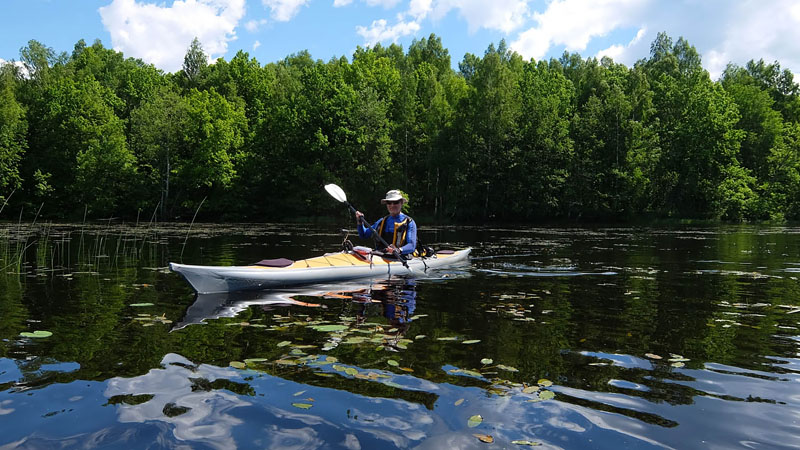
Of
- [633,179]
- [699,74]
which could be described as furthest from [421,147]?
[699,74]

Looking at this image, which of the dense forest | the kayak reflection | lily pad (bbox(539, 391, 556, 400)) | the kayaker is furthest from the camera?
the dense forest

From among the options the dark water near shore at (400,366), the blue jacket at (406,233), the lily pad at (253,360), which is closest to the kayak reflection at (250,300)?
the dark water near shore at (400,366)

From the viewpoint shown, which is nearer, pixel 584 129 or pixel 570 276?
pixel 570 276

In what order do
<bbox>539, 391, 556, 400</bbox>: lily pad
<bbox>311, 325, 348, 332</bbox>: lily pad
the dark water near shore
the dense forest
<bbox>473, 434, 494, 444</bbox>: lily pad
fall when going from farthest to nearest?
1. the dense forest
2. <bbox>311, 325, 348, 332</bbox>: lily pad
3. <bbox>539, 391, 556, 400</bbox>: lily pad
4. the dark water near shore
5. <bbox>473, 434, 494, 444</bbox>: lily pad

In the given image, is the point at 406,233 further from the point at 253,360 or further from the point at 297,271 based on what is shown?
the point at 253,360

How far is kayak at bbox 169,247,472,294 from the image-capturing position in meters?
8.08

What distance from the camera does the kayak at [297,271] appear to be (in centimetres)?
808

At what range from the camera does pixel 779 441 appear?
10.8 ft

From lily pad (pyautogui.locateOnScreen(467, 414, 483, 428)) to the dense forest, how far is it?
37.2 meters

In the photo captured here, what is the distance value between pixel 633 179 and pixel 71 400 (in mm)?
39559

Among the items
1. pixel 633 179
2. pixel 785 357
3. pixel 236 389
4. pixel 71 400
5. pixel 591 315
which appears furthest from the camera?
pixel 633 179

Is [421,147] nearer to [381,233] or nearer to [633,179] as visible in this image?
[633,179]

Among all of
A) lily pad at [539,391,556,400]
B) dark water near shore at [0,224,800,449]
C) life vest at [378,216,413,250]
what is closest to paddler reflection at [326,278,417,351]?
dark water near shore at [0,224,800,449]

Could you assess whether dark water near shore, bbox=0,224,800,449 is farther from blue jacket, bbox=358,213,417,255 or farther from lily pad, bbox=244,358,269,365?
blue jacket, bbox=358,213,417,255
